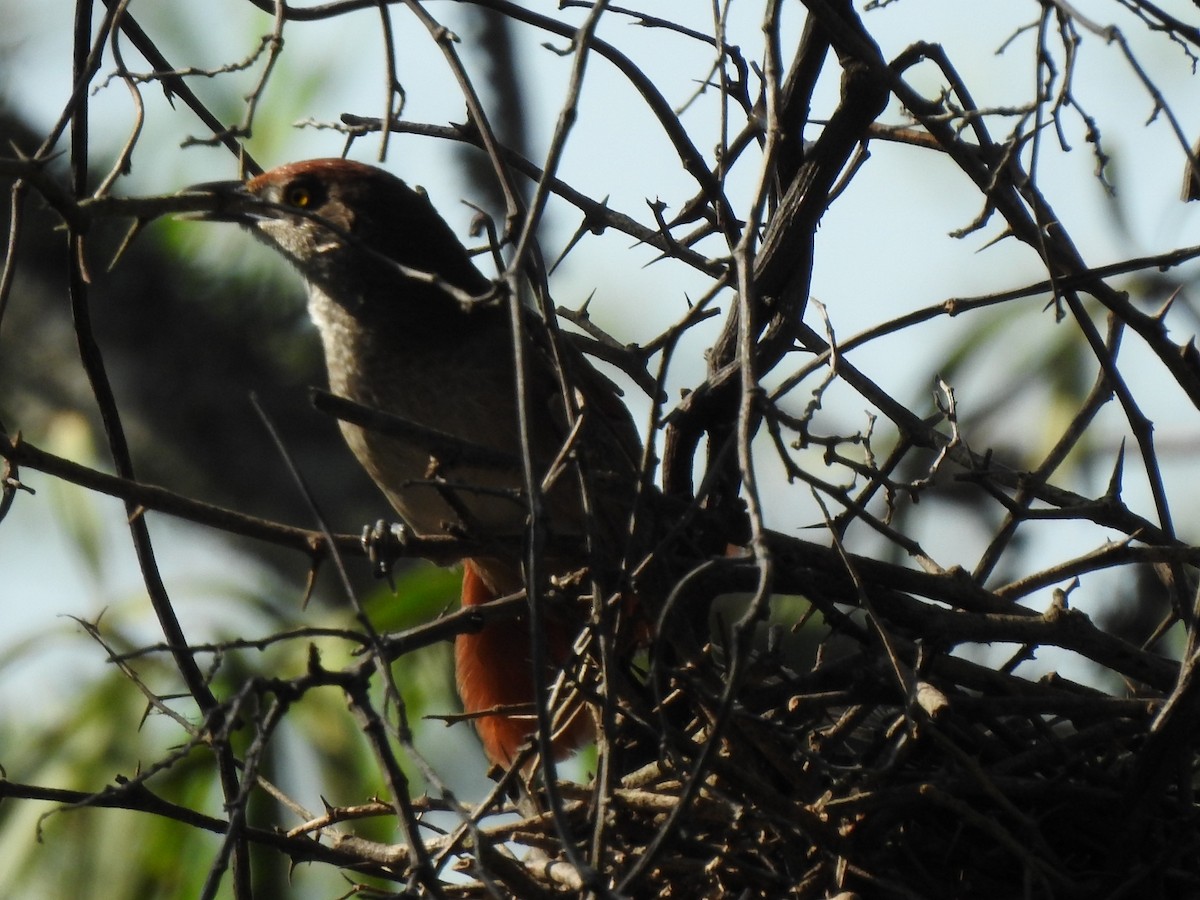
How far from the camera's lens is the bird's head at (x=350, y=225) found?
15.4 ft

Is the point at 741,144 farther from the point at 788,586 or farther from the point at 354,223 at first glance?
the point at 354,223

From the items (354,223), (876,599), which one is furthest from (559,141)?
(354,223)

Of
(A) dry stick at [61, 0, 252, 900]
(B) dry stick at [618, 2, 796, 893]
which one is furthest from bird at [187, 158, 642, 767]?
(B) dry stick at [618, 2, 796, 893]

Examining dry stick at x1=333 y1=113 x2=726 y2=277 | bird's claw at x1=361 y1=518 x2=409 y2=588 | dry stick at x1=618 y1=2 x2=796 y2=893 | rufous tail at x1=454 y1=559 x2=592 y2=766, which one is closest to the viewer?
dry stick at x1=618 y1=2 x2=796 y2=893

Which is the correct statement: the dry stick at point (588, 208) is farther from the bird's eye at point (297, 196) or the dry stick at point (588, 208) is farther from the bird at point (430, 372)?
the bird's eye at point (297, 196)

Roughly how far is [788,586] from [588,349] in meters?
0.75

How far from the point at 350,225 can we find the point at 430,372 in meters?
0.70

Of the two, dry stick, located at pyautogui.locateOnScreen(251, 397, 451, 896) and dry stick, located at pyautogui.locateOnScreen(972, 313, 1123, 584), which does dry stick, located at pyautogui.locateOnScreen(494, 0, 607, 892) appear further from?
dry stick, located at pyautogui.locateOnScreen(972, 313, 1123, 584)

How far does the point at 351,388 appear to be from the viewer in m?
4.46

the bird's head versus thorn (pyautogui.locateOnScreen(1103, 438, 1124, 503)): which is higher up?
the bird's head

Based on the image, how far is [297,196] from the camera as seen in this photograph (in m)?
4.75

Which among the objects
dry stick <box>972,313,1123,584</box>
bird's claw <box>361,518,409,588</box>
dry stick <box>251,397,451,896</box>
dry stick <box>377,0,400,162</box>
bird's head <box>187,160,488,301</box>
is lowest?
dry stick <box>251,397,451,896</box>

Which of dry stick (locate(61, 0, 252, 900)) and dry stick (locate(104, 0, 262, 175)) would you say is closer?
dry stick (locate(61, 0, 252, 900))

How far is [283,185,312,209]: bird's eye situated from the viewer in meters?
4.72
